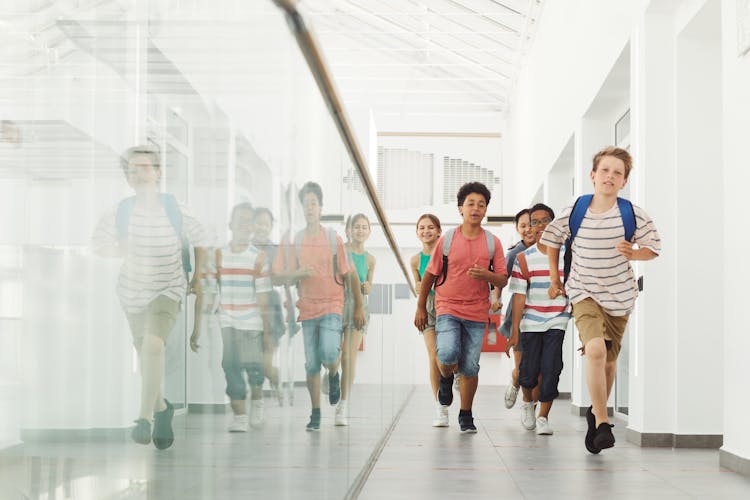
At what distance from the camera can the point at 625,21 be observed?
6352 mm

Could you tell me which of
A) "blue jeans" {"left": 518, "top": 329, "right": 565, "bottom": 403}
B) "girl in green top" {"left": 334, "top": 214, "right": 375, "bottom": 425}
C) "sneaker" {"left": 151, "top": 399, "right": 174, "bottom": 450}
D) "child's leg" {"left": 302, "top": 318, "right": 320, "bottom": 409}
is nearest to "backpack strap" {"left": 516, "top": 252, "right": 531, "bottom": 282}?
"blue jeans" {"left": 518, "top": 329, "right": 565, "bottom": 403}

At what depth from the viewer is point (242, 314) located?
4.57ft

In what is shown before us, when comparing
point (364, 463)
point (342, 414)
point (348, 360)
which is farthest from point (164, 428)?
point (364, 463)

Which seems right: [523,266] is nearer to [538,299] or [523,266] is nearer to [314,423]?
[538,299]

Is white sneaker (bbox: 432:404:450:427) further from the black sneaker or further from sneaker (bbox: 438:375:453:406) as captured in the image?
the black sneaker

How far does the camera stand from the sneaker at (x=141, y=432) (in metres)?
0.90

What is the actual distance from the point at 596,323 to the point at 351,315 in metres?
1.77

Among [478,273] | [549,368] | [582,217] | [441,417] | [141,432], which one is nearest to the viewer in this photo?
[141,432]

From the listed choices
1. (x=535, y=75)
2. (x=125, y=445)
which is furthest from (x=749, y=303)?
(x=535, y=75)

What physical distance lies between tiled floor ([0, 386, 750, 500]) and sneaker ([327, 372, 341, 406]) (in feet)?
0.20

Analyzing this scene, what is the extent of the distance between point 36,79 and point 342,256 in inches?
82.1

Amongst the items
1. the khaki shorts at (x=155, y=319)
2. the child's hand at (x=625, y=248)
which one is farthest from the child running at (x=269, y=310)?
the child's hand at (x=625, y=248)

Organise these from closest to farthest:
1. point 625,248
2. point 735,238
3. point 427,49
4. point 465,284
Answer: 1. point 735,238
2. point 625,248
3. point 465,284
4. point 427,49

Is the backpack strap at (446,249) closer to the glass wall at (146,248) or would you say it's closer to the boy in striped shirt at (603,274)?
the boy in striped shirt at (603,274)
